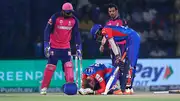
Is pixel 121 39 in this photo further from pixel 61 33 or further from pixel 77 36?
pixel 61 33

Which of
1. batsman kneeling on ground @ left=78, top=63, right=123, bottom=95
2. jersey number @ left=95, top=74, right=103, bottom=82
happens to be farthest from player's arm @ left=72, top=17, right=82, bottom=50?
jersey number @ left=95, top=74, right=103, bottom=82

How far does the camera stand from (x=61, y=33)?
13047mm

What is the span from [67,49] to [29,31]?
2082 mm

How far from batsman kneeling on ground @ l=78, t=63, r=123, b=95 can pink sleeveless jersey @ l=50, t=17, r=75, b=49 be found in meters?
1.06

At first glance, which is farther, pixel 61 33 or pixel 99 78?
pixel 61 33

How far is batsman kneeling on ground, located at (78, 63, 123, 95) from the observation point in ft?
39.8

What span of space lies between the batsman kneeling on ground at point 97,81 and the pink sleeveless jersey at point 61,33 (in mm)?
1055

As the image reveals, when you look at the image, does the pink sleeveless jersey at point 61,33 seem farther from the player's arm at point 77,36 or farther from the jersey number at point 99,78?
the jersey number at point 99,78

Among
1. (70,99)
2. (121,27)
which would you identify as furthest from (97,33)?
(70,99)

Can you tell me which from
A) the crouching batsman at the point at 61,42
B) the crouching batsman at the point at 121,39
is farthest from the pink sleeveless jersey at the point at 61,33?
the crouching batsman at the point at 121,39

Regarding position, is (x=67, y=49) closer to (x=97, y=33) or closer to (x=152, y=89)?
(x=97, y=33)

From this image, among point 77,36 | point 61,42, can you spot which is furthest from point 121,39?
point 61,42

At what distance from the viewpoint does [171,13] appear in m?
15.3

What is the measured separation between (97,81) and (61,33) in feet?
4.70
